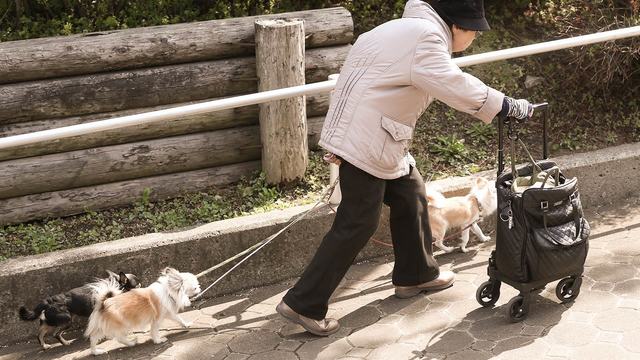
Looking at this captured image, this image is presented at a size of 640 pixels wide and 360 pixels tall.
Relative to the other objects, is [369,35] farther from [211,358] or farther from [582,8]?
[582,8]

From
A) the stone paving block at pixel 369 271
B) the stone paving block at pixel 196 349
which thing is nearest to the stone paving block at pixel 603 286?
the stone paving block at pixel 369 271

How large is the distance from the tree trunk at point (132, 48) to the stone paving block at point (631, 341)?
10.8 feet

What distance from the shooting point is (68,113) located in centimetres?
638

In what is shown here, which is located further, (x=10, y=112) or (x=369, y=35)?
(x=10, y=112)

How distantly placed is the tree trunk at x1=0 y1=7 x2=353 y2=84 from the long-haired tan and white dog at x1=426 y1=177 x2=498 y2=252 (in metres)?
1.75

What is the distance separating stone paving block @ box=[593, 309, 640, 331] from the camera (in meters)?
5.04

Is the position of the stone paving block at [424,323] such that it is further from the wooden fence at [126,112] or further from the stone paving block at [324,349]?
the wooden fence at [126,112]

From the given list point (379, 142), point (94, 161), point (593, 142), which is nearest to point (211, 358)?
point (379, 142)

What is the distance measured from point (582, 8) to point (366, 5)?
202 cm

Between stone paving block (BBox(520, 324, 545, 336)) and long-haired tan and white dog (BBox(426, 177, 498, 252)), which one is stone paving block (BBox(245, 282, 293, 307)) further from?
stone paving block (BBox(520, 324, 545, 336))

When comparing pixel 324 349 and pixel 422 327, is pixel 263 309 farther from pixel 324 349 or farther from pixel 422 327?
pixel 422 327

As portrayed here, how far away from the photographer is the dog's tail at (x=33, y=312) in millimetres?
5188

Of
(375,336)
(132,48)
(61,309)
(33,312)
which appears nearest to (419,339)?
(375,336)

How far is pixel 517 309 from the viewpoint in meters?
5.20
